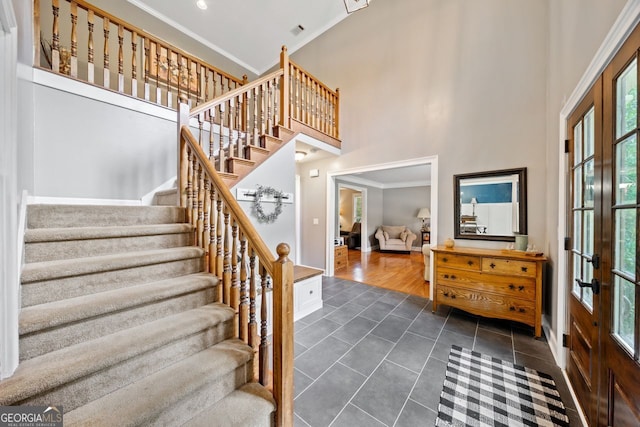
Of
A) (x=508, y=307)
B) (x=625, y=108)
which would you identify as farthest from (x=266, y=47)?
(x=508, y=307)

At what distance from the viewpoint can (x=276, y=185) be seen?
3.37 m

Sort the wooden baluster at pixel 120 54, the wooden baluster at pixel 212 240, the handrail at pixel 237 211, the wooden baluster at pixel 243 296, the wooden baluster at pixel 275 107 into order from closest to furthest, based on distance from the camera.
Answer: the handrail at pixel 237 211
the wooden baluster at pixel 243 296
the wooden baluster at pixel 212 240
the wooden baluster at pixel 120 54
the wooden baluster at pixel 275 107

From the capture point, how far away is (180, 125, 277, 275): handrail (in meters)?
1.32

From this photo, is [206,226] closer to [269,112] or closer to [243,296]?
[243,296]

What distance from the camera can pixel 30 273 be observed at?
3.90ft

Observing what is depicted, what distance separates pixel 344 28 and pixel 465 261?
15.8ft

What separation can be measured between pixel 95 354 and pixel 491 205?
12.7 ft

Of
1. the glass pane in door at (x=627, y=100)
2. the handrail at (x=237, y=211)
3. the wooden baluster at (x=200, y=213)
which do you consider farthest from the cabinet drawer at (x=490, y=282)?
the wooden baluster at (x=200, y=213)

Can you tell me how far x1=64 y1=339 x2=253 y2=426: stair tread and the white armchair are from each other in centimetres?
662

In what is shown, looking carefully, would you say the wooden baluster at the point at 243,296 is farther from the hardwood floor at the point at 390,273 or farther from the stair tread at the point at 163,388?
the hardwood floor at the point at 390,273

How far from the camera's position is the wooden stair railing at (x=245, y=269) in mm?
1229

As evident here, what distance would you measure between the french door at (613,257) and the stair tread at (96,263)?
2457 millimetres

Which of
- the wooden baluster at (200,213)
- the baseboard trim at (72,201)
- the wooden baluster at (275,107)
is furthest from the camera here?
the wooden baluster at (275,107)

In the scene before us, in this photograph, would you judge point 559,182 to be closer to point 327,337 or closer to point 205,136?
point 327,337
